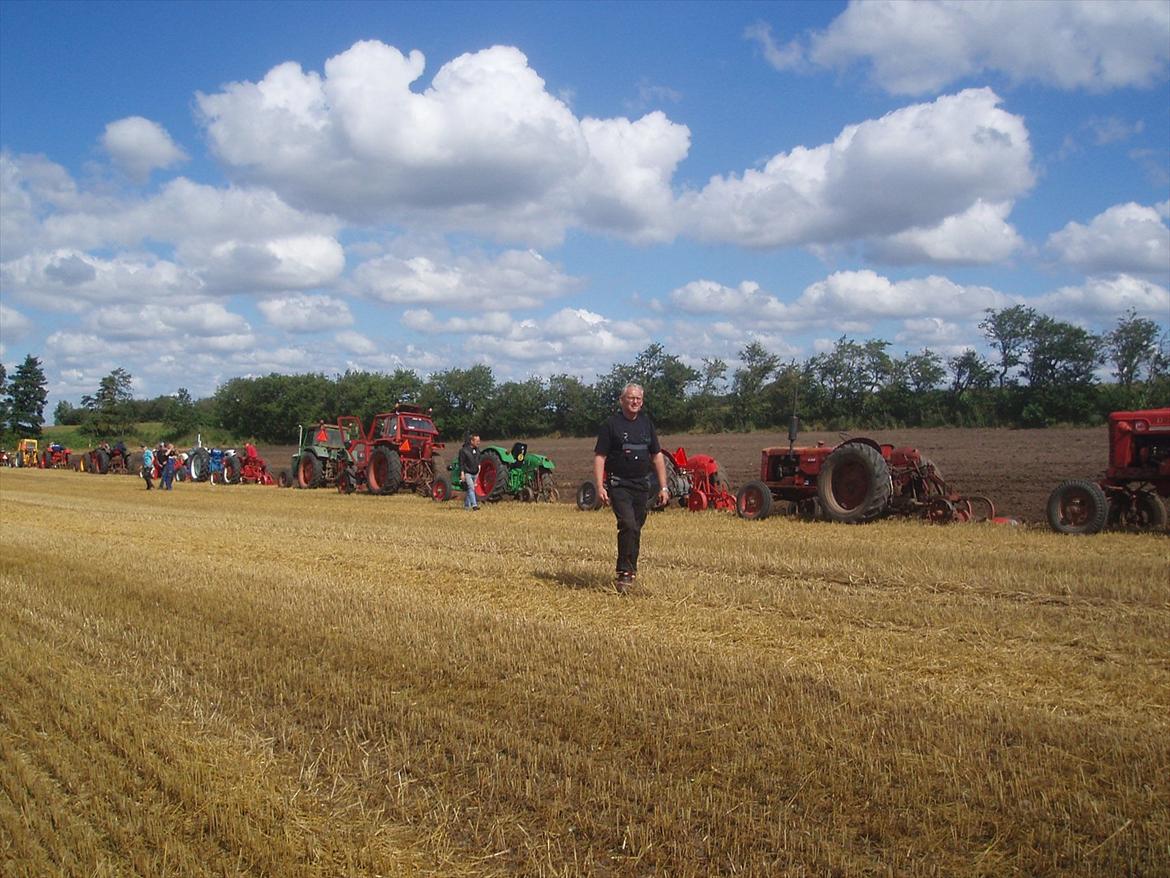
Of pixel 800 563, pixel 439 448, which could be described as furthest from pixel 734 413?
pixel 800 563

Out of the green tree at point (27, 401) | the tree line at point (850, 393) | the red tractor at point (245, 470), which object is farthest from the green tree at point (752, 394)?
the green tree at point (27, 401)

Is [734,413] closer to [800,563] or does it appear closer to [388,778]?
[800,563]

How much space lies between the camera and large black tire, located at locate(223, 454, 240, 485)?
30.4 meters

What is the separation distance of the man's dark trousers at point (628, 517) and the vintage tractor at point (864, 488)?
5.41 m

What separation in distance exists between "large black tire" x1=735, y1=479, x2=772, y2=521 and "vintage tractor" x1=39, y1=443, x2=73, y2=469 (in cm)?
4165

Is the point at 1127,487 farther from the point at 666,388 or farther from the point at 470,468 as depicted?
the point at 666,388

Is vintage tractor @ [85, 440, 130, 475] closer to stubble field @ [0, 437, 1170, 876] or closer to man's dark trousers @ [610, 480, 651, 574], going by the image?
stubble field @ [0, 437, 1170, 876]

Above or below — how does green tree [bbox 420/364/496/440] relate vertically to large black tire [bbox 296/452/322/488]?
above

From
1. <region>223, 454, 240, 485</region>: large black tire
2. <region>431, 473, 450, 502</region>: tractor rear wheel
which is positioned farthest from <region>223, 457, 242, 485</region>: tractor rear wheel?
<region>431, 473, 450, 502</region>: tractor rear wheel

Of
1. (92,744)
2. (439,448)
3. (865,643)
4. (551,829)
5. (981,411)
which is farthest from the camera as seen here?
(981,411)

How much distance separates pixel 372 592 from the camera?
7.86 metres

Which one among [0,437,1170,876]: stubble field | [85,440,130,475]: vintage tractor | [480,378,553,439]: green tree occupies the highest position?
[480,378,553,439]: green tree

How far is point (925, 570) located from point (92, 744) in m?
6.97

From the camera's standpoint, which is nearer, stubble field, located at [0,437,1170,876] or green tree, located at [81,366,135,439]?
stubble field, located at [0,437,1170,876]
